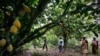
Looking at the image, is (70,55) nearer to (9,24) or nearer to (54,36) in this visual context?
Answer: (54,36)

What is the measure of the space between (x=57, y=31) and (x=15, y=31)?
51.5ft

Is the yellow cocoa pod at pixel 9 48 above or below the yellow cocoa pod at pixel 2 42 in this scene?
below

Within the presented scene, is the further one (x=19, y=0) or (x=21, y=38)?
(x=21, y=38)

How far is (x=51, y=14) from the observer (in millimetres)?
10453

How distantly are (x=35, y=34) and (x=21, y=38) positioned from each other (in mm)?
218

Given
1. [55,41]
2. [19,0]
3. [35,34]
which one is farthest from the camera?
[55,41]

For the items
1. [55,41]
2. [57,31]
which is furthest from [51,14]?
[55,41]

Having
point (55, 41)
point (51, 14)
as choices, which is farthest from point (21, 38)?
point (55, 41)

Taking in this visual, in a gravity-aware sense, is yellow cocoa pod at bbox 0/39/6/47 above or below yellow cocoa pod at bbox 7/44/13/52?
above

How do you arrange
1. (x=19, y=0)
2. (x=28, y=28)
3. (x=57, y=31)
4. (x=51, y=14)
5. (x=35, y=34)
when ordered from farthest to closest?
1. (x=57, y=31)
2. (x=51, y=14)
3. (x=35, y=34)
4. (x=28, y=28)
5. (x=19, y=0)

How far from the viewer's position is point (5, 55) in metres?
2.18

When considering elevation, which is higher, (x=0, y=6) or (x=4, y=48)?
(x=0, y=6)

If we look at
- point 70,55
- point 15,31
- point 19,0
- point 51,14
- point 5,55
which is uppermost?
point 51,14

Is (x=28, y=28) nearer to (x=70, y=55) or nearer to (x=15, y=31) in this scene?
(x=15, y=31)
